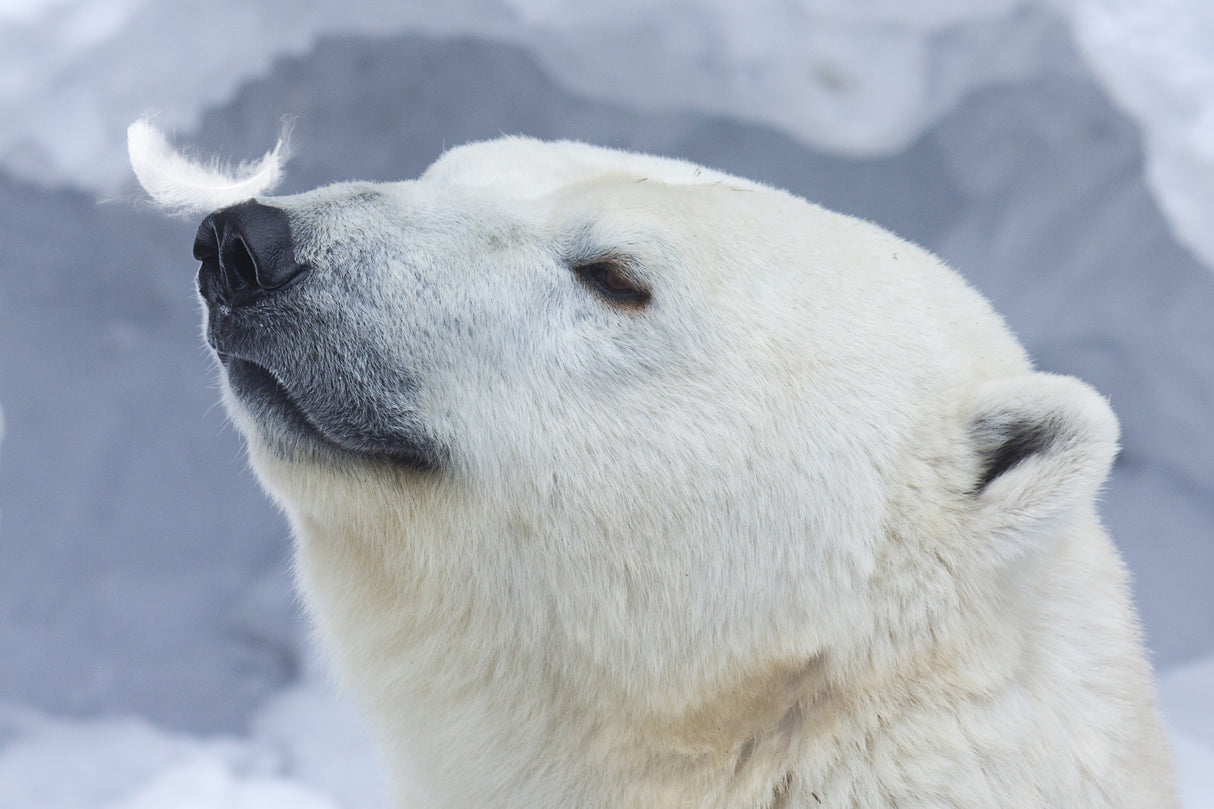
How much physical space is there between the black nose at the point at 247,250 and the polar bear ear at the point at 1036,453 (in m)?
1.01

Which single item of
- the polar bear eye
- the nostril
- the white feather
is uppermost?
the white feather

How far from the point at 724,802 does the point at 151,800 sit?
221 cm

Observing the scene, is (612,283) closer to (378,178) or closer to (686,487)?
(686,487)

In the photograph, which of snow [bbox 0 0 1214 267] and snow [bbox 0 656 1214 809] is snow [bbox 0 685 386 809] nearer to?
snow [bbox 0 656 1214 809]

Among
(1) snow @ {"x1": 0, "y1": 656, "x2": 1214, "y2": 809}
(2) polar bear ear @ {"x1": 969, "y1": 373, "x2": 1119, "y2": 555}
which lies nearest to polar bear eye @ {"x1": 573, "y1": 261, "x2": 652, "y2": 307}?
(2) polar bear ear @ {"x1": 969, "y1": 373, "x2": 1119, "y2": 555}

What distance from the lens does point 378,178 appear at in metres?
3.71

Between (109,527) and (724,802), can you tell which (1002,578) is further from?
(109,527)

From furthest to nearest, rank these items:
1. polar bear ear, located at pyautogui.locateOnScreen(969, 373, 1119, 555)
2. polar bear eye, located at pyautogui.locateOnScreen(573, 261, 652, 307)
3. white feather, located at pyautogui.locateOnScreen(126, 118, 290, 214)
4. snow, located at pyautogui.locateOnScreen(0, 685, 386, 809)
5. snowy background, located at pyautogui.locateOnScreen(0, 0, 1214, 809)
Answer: snowy background, located at pyautogui.locateOnScreen(0, 0, 1214, 809) < snow, located at pyautogui.locateOnScreen(0, 685, 386, 809) < white feather, located at pyautogui.locateOnScreen(126, 118, 290, 214) < polar bear eye, located at pyautogui.locateOnScreen(573, 261, 652, 307) < polar bear ear, located at pyautogui.locateOnScreen(969, 373, 1119, 555)

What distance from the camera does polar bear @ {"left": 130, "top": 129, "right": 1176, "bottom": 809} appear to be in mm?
1471

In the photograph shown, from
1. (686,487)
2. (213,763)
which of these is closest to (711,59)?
(686,487)

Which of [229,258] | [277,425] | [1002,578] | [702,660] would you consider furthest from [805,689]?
[229,258]

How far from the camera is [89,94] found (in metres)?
3.12

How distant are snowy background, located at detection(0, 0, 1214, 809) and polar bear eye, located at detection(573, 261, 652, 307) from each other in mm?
2064

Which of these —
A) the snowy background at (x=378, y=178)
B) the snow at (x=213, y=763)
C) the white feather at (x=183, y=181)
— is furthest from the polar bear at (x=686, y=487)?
the snowy background at (x=378, y=178)
